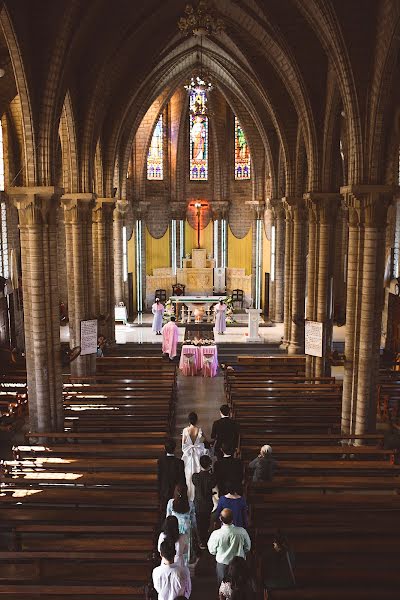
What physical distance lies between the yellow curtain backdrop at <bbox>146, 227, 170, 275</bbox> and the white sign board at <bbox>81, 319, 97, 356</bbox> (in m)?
21.2

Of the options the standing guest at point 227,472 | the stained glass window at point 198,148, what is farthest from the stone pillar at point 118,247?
the standing guest at point 227,472

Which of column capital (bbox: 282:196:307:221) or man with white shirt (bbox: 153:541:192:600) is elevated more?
column capital (bbox: 282:196:307:221)

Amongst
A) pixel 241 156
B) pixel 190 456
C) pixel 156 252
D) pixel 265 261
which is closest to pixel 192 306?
pixel 265 261

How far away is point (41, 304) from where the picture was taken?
47.9ft

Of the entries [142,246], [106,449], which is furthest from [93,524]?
[142,246]

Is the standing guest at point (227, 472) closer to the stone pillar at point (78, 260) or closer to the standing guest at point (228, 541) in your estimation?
the standing guest at point (228, 541)

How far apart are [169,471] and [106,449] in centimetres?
281

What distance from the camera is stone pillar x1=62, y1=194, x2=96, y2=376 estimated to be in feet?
67.0

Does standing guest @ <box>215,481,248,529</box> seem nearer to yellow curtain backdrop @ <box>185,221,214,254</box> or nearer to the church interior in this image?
the church interior

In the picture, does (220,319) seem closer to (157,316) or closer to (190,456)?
(157,316)

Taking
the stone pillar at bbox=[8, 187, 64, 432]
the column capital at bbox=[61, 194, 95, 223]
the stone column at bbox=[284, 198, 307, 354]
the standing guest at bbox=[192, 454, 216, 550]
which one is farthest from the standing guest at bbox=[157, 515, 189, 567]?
the stone column at bbox=[284, 198, 307, 354]

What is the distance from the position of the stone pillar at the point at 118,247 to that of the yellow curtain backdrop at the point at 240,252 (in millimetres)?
8369

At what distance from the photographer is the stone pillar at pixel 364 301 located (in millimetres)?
14398

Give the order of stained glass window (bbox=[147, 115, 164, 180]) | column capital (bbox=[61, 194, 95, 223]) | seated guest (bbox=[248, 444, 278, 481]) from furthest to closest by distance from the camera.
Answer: stained glass window (bbox=[147, 115, 164, 180])
column capital (bbox=[61, 194, 95, 223])
seated guest (bbox=[248, 444, 278, 481])
